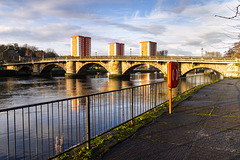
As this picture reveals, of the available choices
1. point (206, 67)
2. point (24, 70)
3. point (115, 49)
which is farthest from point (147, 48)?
point (206, 67)

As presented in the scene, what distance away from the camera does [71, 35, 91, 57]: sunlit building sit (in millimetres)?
150125

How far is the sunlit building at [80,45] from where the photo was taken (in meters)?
150

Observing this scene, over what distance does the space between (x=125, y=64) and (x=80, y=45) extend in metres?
104

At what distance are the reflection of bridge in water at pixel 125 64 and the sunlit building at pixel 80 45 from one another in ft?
236

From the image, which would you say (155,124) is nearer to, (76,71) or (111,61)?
(111,61)

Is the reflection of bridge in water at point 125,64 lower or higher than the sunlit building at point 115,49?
lower

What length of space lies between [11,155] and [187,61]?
4339cm

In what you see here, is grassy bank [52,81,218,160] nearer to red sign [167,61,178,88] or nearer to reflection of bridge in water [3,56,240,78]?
red sign [167,61,178,88]

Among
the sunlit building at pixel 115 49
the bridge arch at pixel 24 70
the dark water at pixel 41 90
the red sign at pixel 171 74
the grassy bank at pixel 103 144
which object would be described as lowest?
the dark water at pixel 41 90

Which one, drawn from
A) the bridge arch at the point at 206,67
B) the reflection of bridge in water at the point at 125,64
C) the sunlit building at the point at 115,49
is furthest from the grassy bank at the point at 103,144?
the sunlit building at the point at 115,49

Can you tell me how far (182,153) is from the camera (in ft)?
11.6

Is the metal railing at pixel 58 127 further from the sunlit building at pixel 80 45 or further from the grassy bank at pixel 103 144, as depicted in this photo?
the sunlit building at pixel 80 45

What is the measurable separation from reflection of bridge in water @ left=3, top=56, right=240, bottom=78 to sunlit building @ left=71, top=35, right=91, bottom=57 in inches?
2831

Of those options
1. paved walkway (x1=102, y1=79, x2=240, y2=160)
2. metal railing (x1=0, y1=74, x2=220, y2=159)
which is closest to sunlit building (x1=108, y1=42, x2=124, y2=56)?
metal railing (x1=0, y1=74, x2=220, y2=159)
